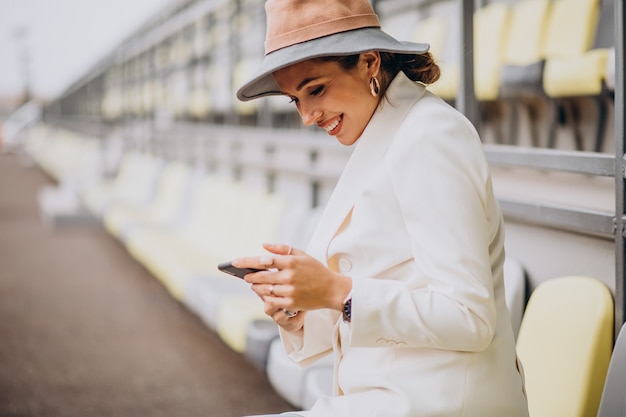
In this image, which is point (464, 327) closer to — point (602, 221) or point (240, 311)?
point (602, 221)

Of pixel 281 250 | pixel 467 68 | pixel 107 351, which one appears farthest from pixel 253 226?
pixel 281 250

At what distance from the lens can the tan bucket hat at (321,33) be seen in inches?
48.1

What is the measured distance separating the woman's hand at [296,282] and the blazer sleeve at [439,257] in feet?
0.11

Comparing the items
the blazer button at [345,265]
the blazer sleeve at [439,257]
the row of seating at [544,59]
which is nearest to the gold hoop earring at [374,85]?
the blazer sleeve at [439,257]

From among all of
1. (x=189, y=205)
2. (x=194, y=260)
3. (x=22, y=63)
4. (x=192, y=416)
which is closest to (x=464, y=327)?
(x=192, y=416)

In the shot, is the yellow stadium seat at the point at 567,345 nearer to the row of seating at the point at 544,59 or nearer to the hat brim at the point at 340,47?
the hat brim at the point at 340,47

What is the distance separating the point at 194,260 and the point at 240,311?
1342 millimetres

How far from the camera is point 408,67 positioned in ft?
4.37

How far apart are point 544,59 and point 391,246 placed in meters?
2.52

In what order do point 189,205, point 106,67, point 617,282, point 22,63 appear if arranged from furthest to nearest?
point 22,63
point 106,67
point 189,205
point 617,282

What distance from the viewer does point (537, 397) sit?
181 centimetres

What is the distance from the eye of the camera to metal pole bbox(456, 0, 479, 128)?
8.14 feet

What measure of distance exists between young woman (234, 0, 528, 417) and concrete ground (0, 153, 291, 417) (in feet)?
6.14

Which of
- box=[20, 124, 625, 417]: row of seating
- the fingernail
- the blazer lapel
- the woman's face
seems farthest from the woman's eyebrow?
box=[20, 124, 625, 417]: row of seating
